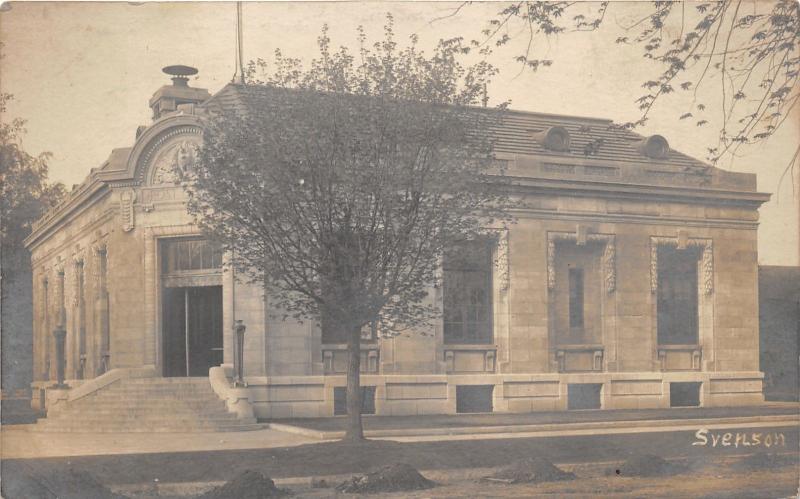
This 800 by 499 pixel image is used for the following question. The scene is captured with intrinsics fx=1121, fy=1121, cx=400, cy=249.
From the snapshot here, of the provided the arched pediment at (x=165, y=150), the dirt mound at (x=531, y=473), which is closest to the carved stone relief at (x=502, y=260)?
the dirt mound at (x=531, y=473)

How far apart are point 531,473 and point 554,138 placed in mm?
7598

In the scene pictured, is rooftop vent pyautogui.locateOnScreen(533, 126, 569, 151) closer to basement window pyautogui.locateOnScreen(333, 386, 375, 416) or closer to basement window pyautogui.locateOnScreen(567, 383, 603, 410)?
basement window pyautogui.locateOnScreen(567, 383, 603, 410)

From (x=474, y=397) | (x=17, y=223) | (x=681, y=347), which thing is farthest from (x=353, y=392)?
(x=681, y=347)

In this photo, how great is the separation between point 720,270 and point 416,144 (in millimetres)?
7163

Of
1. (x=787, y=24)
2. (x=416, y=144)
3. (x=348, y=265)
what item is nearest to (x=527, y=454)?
(x=348, y=265)

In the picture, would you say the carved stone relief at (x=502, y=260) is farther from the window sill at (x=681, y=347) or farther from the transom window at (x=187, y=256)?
the transom window at (x=187, y=256)

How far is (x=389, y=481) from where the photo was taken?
56.3 feet

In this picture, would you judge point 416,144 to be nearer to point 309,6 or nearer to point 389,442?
point 309,6

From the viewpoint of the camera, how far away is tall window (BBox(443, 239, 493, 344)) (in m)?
20.9

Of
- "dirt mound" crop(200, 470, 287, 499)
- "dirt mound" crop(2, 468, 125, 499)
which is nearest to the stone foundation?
"dirt mound" crop(2, 468, 125, 499)

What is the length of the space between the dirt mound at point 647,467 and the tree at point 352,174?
4.45 metres

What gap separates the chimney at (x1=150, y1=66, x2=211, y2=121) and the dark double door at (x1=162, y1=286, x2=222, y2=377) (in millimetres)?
4480

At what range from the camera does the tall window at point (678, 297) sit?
22.4 meters
